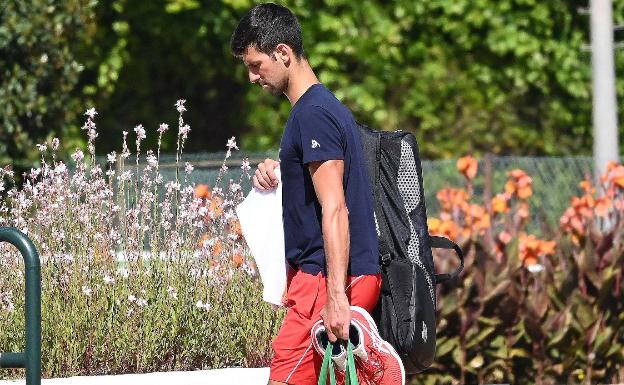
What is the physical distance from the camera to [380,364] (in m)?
3.67

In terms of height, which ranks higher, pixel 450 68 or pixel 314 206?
pixel 450 68

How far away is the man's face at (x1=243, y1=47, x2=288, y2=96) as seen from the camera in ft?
12.0

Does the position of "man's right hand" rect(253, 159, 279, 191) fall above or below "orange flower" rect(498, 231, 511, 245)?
above

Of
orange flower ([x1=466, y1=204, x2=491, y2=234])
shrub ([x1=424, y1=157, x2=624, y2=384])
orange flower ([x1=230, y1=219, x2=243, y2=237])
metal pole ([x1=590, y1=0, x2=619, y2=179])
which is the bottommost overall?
shrub ([x1=424, y1=157, x2=624, y2=384])

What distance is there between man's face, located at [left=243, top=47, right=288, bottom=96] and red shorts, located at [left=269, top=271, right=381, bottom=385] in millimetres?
524

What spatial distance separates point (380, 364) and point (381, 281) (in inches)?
9.8

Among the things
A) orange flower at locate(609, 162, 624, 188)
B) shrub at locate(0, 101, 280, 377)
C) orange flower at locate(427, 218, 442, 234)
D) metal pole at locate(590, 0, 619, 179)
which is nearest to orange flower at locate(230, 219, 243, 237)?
shrub at locate(0, 101, 280, 377)

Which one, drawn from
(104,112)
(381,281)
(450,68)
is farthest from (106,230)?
(450,68)

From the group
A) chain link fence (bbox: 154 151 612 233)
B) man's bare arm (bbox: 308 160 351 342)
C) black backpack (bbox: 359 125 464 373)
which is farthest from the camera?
chain link fence (bbox: 154 151 612 233)

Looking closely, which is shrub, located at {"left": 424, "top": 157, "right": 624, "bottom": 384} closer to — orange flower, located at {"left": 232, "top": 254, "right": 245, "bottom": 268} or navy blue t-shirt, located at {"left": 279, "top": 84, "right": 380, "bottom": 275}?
orange flower, located at {"left": 232, "top": 254, "right": 245, "bottom": 268}

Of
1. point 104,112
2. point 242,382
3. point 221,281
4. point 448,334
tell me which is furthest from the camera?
point 104,112

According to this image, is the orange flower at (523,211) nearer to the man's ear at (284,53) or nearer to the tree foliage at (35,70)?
the tree foliage at (35,70)

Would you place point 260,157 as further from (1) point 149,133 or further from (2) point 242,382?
(2) point 242,382

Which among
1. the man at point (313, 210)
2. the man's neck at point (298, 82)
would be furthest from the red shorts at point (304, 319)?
the man's neck at point (298, 82)
